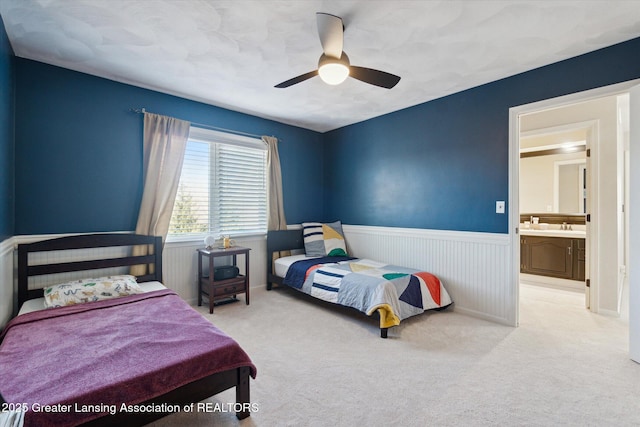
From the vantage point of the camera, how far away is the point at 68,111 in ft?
9.87

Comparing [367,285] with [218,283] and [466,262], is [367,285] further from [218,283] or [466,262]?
[218,283]

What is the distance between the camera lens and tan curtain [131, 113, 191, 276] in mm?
3393

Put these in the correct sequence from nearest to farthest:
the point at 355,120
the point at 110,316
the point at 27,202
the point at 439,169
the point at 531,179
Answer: the point at 110,316 → the point at 27,202 → the point at 439,169 → the point at 355,120 → the point at 531,179

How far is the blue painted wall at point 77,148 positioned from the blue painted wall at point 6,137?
0.15 m

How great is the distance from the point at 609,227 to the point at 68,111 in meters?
6.03

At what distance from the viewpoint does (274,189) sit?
15.3 feet

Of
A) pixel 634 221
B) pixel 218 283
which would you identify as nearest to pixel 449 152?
pixel 634 221

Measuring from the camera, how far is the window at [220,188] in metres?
3.86

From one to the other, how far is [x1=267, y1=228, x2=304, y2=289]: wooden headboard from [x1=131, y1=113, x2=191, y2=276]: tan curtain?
1498 millimetres

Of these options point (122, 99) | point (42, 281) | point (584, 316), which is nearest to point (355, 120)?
point (122, 99)

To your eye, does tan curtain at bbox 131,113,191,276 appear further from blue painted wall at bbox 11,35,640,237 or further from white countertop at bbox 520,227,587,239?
white countertop at bbox 520,227,587,239

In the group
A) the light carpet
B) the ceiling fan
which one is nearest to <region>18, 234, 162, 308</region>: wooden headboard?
the light carpet

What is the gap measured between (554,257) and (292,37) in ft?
16.2

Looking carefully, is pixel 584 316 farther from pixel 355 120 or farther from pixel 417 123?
pixel 355 120
